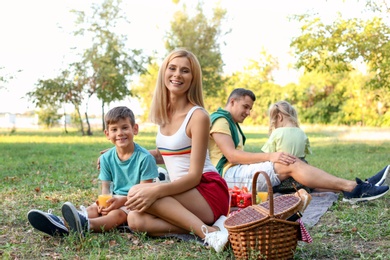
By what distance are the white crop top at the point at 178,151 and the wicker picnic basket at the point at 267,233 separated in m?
0.74

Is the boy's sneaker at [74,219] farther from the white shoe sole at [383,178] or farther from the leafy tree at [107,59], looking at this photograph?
the leafy tree at [107,59]

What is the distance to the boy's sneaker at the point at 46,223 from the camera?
373 centimetres

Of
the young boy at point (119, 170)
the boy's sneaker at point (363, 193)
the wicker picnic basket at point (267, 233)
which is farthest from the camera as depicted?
the boy's sneaker at point (363, 193)

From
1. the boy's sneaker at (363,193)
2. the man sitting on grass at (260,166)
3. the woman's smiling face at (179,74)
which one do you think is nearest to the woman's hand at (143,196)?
the woman's smiling face at (179,74)

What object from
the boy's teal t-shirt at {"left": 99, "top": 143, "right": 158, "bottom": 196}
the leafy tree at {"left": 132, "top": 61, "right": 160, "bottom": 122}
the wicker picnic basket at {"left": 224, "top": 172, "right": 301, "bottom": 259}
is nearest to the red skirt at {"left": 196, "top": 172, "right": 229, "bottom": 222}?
the boy's teal t-shirt at {"left": 99, "top": 143, "right": 158, "bottom": 196}

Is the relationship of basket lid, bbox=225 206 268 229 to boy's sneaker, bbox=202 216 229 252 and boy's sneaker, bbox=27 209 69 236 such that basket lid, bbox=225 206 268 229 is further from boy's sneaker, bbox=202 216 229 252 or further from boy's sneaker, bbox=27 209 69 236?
boy's sneaker, bbox=27 209 69 236

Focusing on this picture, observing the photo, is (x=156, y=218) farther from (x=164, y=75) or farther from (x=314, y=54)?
(x=314, y=54)

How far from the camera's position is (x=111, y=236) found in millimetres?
3945

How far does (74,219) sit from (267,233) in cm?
139

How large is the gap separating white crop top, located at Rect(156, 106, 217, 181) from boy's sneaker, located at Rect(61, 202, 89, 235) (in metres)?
0.71

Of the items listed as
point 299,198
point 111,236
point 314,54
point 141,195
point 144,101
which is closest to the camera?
point 299,198

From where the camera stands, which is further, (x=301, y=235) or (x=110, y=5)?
(x=110, y=5)

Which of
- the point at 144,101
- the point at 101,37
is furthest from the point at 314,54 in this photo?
the point at 144,101

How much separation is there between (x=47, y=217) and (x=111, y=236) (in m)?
0.49
